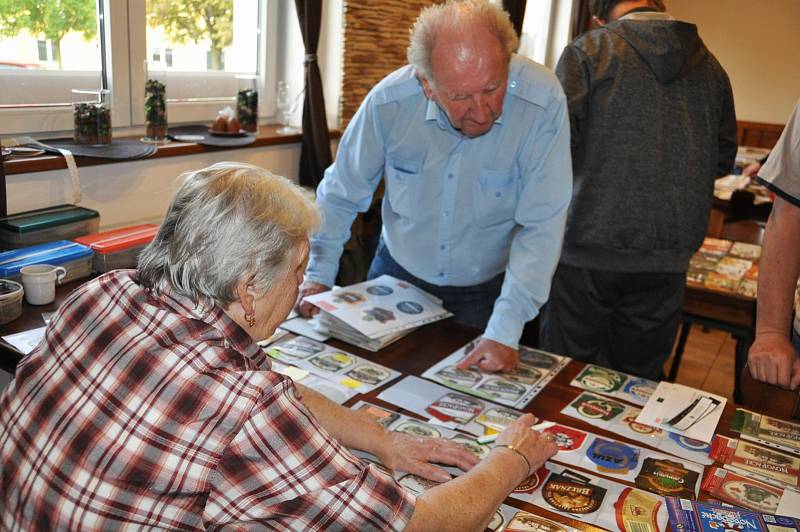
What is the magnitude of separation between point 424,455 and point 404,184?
0.96 metres

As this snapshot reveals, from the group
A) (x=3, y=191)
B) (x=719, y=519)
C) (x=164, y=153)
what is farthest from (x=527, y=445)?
(x=164, y=153)

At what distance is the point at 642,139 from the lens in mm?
2340

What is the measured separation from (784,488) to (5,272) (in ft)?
5.86

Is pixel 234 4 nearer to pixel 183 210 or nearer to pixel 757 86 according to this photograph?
pixel 183 210

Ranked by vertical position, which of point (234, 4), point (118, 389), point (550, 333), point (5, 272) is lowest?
point (550, 333)

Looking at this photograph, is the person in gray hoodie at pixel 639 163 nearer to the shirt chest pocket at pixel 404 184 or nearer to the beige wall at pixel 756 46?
the shirt chest pocket at pixel 404 184

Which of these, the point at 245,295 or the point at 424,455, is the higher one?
the point at 245,295

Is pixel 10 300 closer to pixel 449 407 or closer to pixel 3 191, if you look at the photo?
pixel 3 191

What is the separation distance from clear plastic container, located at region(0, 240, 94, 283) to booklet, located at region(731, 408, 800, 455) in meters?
1.67

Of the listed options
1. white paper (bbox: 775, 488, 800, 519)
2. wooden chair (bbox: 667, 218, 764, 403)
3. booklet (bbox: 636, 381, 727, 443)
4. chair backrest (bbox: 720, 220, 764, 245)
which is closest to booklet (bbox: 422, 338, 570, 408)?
booklet (bbox: 636, 381, 727, 443)

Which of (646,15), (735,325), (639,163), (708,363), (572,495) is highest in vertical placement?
(646,15)

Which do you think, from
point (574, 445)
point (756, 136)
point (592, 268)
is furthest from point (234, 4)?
point (756, 136)

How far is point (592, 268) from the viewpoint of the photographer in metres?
2.48

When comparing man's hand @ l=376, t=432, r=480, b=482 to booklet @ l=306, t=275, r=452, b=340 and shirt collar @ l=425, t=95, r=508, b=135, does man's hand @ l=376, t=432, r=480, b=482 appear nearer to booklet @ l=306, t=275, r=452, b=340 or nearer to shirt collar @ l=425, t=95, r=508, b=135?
booklet @ l=306, t=275, r=452, b=340
